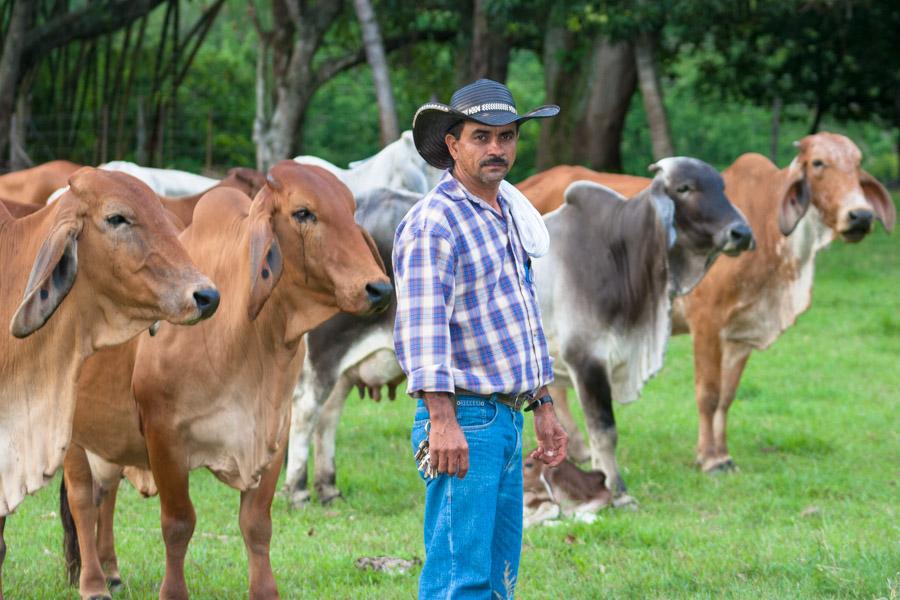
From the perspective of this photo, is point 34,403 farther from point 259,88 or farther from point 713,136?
point 713,136

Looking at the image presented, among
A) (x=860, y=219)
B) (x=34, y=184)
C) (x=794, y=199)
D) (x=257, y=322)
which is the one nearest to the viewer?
(x=257, y=322)

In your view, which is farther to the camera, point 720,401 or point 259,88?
point 259,88

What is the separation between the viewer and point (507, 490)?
3936 mm

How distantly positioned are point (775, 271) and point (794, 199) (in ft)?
1.47

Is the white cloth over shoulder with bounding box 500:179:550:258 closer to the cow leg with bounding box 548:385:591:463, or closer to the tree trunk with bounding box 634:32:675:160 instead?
the cow leg with bounding box 548:385:591:463

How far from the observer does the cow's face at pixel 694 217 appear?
23.1 feet

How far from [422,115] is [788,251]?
15.6 feet

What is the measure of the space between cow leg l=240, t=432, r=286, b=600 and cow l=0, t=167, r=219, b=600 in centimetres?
90

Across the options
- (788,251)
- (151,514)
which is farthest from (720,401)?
(151,514)

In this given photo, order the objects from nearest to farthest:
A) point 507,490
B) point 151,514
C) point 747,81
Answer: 1. point 507,490
2. point 151,514
3. point 747,81

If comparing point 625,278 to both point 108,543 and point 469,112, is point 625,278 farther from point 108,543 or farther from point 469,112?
point 469,112

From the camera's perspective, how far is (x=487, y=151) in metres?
3.86

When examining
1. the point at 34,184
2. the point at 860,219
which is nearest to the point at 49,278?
the point at 860,219

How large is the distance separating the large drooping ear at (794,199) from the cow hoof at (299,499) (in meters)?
3.22
